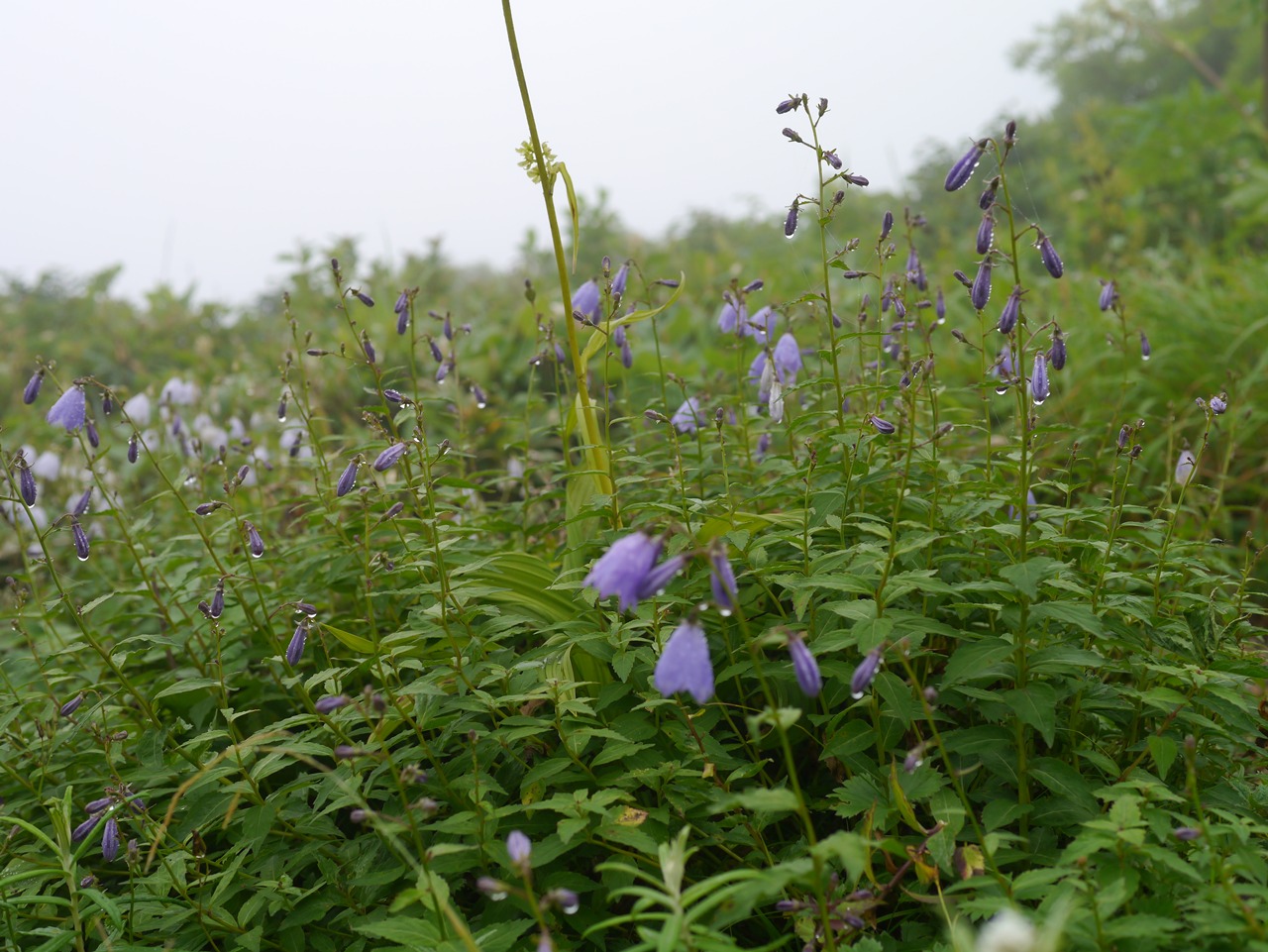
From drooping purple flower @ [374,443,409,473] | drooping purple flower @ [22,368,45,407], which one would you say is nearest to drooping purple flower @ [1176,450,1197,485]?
drooping purple flower @ [374,443,409,473]

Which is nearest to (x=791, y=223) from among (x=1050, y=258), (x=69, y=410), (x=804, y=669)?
(x=1050, y=258)

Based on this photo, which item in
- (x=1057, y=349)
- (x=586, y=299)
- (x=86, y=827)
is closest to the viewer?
(x=86, y=827)

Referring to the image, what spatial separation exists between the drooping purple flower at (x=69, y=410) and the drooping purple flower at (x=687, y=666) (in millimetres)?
1961

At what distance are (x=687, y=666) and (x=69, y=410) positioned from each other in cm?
205

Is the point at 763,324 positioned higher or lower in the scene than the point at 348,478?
higher

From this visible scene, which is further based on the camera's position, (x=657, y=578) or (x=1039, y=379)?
(x=1039, y=379)

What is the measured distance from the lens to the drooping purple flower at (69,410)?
2.55 m

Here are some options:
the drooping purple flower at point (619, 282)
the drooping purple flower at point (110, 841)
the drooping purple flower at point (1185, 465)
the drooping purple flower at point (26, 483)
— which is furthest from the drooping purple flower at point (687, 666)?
the drooping purple flower at point (26, 483)

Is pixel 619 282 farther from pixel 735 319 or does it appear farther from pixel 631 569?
pixel 631 569

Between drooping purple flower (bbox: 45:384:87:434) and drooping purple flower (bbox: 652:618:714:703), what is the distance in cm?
196

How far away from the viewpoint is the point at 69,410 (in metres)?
2.57

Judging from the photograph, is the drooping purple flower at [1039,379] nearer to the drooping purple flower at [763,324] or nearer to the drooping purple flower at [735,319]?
the drooping purple flower at [763,324]

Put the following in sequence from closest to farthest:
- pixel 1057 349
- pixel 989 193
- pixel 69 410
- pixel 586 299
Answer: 1. pixel 989 193
2. pixel 1057 349
3. pixel 69 410
4. pixel 586 299

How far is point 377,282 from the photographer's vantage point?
28.4 ft
